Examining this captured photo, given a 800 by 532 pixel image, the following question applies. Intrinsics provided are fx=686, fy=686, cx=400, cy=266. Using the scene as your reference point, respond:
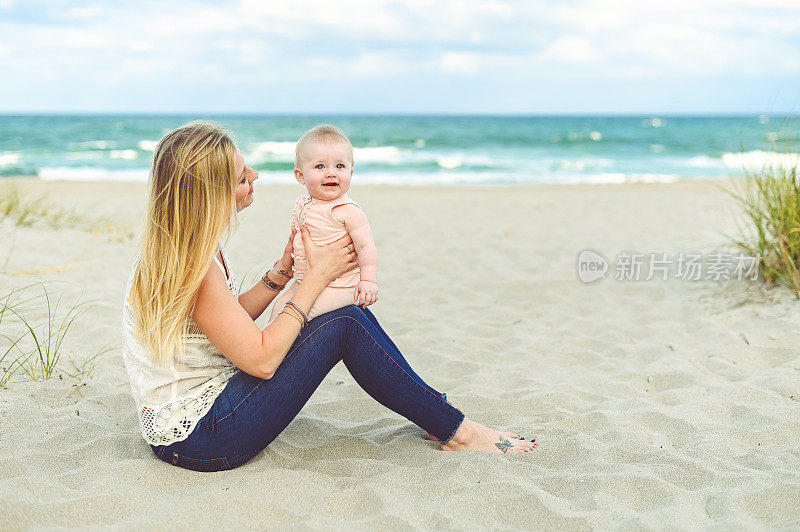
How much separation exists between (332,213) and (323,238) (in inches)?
4.2

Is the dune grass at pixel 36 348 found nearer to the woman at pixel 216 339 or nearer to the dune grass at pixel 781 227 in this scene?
the woman at pixel 216 339

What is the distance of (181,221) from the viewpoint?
225 cm

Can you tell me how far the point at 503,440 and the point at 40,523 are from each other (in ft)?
5.53

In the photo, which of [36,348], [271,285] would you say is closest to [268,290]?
[271,285]

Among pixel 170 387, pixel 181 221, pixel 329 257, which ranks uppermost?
pixel 181 221

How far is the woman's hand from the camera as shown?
256 cm

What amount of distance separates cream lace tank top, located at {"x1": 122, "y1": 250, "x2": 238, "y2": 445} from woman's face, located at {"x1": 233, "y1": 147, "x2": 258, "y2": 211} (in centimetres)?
26

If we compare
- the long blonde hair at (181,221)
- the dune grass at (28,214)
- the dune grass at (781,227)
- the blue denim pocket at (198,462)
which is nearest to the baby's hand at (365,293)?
the long blonde hair at (181,221)

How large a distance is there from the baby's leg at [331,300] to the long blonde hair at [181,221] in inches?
18.6

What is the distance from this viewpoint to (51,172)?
60.2 feet

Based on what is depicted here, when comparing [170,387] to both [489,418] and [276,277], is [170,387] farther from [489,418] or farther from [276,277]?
[489,418]

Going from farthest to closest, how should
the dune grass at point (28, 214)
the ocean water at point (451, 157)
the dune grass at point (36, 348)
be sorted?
the ocean water at point (451, 157) → the dune grass at point (28, 214) → the dune grass at point (36, 348)

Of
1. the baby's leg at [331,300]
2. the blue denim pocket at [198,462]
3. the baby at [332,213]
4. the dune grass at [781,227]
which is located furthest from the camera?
the dune grass at [781,227]

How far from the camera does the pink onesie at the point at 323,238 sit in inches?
105
